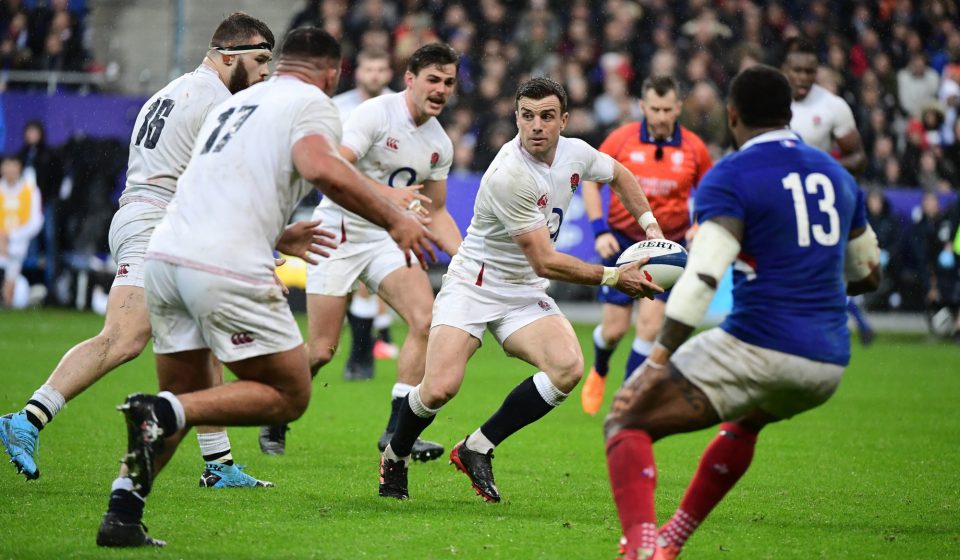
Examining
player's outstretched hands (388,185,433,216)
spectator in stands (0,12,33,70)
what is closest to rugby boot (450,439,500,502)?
player's outstretched hands (388,185,433,216)

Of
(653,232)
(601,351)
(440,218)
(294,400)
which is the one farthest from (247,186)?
(601,351)

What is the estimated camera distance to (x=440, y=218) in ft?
29.6

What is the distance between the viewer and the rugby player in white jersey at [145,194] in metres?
7.21

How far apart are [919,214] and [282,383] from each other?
14.9 metres

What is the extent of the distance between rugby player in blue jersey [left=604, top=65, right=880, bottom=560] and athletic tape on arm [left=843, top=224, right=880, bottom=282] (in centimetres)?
22

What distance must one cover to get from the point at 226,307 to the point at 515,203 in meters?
2.08

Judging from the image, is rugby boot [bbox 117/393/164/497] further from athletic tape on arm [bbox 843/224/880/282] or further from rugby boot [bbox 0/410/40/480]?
athletic tape on arm [bbox 843/224/880/282]

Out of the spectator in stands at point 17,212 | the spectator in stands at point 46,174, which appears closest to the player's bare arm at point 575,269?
the spectator in stands at point 17,212

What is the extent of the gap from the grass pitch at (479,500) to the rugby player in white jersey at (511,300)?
0.37 meters

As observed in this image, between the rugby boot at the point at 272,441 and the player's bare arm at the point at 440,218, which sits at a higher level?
the player's bare arm at the point at 440,218

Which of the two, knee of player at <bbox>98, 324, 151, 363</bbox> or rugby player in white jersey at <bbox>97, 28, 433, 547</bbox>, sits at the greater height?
rugby player in white jersey at <bbox>97, 28, 433, 547</bbox>

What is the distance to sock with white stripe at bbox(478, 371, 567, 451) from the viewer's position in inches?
292

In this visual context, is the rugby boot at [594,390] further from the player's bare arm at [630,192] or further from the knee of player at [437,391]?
the knee of player at [437,391]

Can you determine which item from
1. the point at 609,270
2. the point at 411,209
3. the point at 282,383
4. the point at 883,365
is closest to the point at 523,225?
the point at 609,270
